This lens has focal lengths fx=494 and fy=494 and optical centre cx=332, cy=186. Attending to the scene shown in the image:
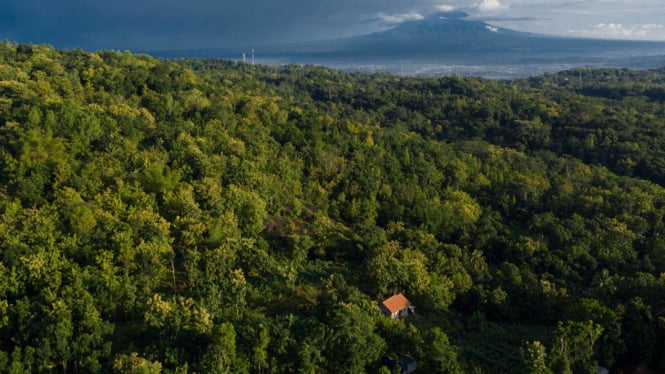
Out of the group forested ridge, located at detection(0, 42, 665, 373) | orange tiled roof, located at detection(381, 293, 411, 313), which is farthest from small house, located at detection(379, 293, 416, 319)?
forested ridge, located at detection(0, 42, 665, 373)

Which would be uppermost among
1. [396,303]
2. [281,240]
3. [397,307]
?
[281,240]

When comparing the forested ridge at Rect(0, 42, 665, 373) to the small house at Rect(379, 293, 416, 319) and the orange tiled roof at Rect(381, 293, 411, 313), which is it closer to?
the small house at Rect(379, 293, 416, 319)

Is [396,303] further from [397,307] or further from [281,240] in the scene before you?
[281,240]

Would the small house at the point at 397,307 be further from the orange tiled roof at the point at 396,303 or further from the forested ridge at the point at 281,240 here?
the forested ridge at the point at 281,240

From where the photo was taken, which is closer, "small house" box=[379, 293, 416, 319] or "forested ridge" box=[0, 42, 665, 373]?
"forested ridge" box=[0, 42, 665, 373]

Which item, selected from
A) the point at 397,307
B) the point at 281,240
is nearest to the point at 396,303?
the point at 397,307

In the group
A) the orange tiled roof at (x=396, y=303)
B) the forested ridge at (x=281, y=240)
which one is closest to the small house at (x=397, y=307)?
the orange tiled roof at (x=396, y=303)

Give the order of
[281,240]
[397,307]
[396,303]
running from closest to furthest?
1. [397,307]
2. [396,303]
3. [281,240]

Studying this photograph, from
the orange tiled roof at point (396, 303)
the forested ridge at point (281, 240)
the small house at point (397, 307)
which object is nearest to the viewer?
the forested ridge at point (281, 240)
